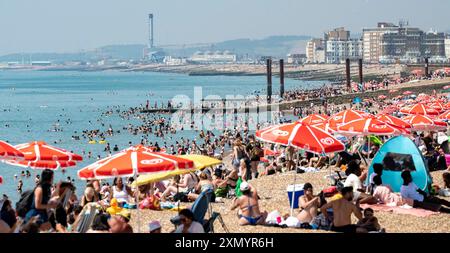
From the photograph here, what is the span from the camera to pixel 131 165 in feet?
31.2

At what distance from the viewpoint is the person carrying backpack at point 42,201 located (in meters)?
9.34

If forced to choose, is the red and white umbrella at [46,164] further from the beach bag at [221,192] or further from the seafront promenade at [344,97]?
the seafront promenade at [344,97]

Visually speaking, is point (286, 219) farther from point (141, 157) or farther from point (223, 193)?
point (223, 193)

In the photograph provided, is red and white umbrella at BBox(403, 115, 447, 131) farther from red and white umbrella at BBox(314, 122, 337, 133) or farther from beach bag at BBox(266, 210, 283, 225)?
beach bag at BBox(266, 210, 283, 225)

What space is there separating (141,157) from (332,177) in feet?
18.4

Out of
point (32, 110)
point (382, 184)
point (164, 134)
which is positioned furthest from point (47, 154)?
point (32, 110)

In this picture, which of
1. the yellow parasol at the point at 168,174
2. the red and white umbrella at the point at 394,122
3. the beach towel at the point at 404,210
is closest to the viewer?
the beach towel at the point at 404,210

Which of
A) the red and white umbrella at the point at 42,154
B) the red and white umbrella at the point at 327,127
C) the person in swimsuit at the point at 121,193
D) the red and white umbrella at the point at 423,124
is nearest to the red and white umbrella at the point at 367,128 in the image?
the red and white umbrella at the point at 327,127

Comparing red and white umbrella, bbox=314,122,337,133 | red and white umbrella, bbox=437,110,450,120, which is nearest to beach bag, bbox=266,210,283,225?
red and white umbrella, bbox=314,122,337,133

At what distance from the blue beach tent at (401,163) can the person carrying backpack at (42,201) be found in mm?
5497

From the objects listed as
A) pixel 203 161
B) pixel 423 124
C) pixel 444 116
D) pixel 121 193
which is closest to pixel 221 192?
pixel 203 161

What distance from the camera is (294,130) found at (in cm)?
1207

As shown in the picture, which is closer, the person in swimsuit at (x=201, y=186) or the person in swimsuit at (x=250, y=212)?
the person in swimsuit at (x=250, y=212)

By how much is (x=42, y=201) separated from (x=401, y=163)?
602 cm
